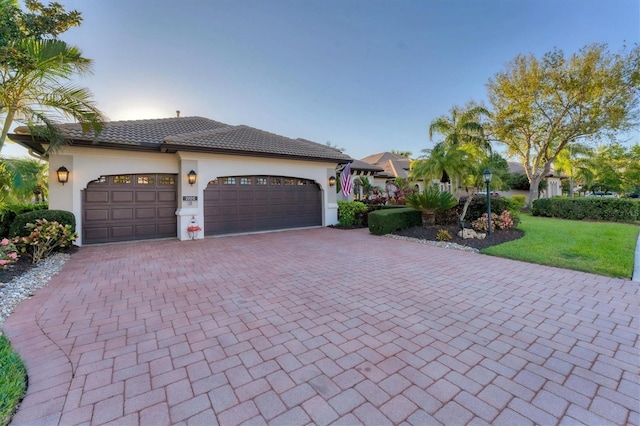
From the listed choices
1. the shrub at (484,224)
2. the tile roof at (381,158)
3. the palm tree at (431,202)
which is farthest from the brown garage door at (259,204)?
the tile roof at (381,158)

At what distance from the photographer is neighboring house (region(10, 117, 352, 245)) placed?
28.4 feet

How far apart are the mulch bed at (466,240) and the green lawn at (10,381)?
345 inches

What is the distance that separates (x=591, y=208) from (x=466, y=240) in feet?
34.5

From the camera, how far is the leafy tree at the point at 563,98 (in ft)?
51.0

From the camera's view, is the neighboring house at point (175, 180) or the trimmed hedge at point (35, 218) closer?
the trimmed hedge at point (35, 218)

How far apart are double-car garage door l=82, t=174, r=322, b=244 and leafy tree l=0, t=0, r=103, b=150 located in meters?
2.99

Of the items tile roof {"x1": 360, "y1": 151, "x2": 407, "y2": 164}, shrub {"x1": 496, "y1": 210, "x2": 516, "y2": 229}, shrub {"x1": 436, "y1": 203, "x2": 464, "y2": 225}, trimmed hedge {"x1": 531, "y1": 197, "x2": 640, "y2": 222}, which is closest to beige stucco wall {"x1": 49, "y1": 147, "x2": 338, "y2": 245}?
shrub {"x1": 436, "y1": 203, "x2": 464, "y2": 225}

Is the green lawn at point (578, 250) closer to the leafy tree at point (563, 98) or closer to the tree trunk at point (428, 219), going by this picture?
the tree trunk at point (428, 219)

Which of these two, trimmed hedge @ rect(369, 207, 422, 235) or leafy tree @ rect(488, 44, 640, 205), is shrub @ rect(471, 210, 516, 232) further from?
leafy tree @ rect(488, 44, 640, 205)

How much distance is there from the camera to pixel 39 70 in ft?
17.6

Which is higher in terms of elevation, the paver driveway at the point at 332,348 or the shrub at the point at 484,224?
the shrub at the point at 484,224

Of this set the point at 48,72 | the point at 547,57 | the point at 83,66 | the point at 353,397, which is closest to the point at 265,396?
the point at 353,397

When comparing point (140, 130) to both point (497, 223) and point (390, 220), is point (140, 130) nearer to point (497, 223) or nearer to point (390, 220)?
point (390, 220)

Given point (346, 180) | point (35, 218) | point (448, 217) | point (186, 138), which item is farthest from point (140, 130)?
point (448, 217)
